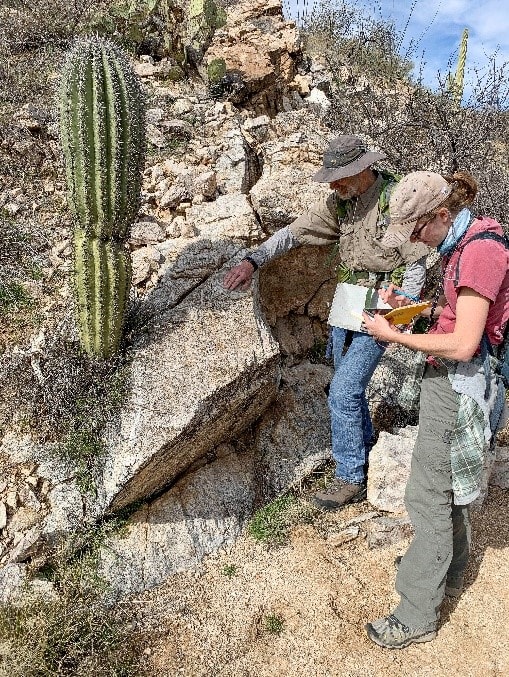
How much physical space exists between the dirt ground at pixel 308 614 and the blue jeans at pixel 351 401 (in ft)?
1.36

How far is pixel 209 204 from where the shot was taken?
424 centimetres

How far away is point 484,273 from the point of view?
2.12 meters

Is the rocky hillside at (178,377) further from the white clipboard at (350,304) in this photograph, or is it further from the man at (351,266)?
the white clipboard at (350,304)

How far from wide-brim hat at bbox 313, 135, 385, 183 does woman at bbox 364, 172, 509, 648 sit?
0.52m

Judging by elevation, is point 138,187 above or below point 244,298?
above

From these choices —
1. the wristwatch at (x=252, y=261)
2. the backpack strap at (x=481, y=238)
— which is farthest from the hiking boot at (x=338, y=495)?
the backpack strap at (x=481, y=238)

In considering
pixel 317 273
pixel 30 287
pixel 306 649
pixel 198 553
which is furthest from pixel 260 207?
pixel 306 649

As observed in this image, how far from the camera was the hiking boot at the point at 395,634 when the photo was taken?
2.81 m

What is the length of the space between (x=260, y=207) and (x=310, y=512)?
2156 mm

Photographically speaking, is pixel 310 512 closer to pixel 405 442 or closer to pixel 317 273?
pixel 405 442

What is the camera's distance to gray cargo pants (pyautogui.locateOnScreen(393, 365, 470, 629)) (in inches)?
101

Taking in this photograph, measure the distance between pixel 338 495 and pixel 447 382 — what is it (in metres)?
1.35

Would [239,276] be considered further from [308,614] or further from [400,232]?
[308,614]

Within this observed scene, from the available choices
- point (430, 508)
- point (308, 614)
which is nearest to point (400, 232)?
point (430, 508)
